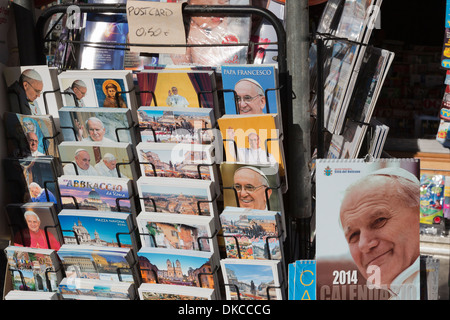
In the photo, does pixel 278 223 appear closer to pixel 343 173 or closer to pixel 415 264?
pixel 343 173

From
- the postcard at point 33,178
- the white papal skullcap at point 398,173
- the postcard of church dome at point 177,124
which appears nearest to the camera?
the white papal skullcap at point 398,173

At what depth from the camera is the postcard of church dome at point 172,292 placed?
6.24 feet

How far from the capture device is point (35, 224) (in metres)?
2.08

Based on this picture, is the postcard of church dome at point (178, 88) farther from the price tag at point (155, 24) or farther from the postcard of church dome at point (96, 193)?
the postcard of church dome at point (96, 193)

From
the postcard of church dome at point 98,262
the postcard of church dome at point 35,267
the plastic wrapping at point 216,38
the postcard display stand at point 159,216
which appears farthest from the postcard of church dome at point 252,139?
the postcard of church dome at point 35,267

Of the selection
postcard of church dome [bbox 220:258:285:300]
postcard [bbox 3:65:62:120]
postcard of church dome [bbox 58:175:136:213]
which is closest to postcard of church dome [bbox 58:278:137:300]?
postcard of church dome [bbox 58:175:136:213]

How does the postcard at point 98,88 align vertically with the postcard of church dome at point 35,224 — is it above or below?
above

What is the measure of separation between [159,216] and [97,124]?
1.28ft

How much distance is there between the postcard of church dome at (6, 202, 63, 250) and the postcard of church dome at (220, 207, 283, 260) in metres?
0.65

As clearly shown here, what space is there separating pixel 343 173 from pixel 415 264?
1.22 feet

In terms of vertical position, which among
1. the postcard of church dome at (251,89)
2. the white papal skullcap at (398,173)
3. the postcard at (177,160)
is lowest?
the white papal skullcap at (398,173)

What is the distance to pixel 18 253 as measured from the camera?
82.3 inches

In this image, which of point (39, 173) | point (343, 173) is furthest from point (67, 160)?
point (343, 173)

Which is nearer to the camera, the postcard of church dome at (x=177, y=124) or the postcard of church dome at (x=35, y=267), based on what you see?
the postcard of church dome at (x=177, y=124)
